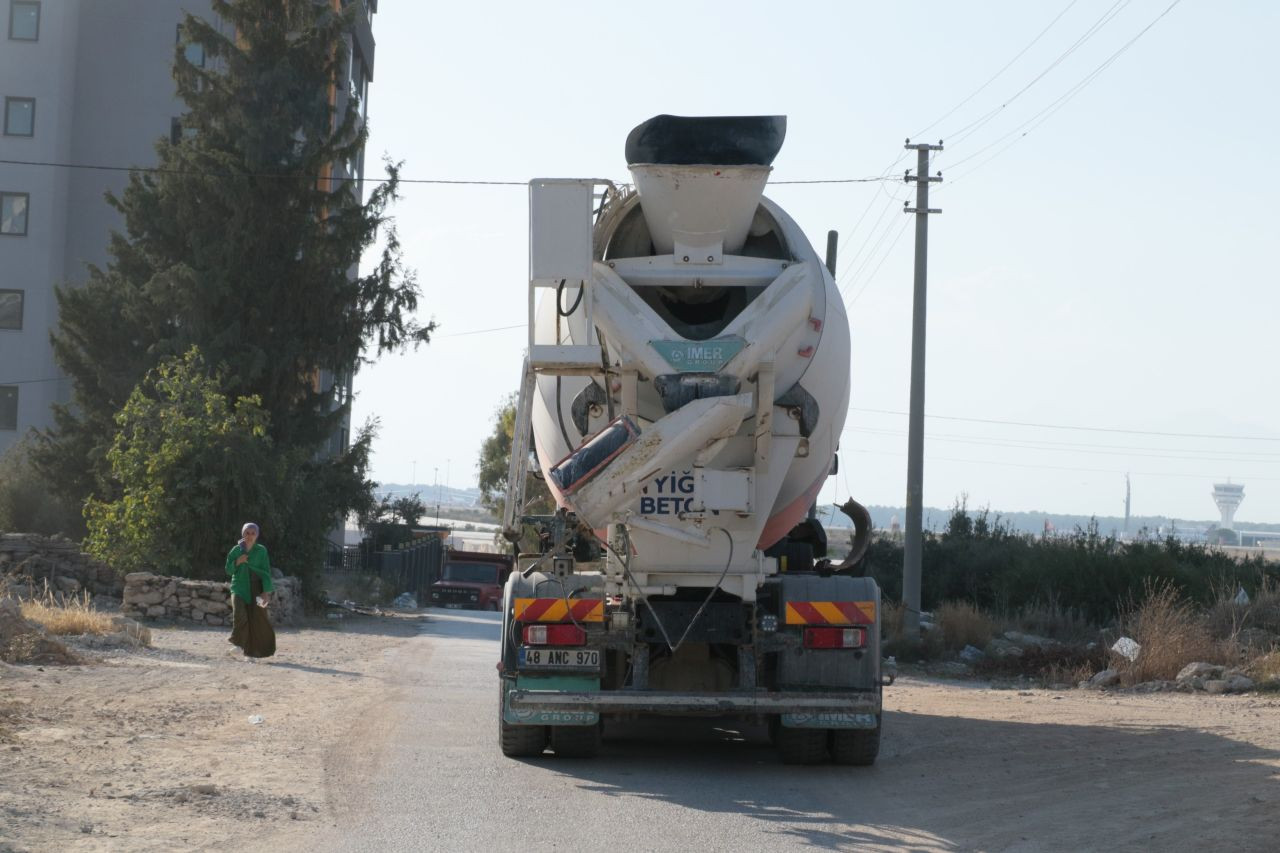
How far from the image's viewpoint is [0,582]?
63.0 ft

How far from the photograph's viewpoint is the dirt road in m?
7.73

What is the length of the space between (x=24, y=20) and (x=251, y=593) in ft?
114

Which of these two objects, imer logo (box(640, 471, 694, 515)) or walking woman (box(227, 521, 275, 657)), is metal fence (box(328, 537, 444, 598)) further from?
imer logo (box(640, 471, 694, 515))

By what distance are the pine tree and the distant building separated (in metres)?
9.16

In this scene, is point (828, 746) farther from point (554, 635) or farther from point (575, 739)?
point (554, 635)

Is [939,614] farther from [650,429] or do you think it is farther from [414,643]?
[650,429]

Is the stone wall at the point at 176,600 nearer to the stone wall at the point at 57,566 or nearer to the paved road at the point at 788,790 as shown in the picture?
the stone wall at the point at 57,566

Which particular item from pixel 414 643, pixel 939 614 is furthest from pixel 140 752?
pixel 939 614

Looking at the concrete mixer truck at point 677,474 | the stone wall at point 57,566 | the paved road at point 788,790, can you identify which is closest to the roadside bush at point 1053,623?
the paved road at point 788,790

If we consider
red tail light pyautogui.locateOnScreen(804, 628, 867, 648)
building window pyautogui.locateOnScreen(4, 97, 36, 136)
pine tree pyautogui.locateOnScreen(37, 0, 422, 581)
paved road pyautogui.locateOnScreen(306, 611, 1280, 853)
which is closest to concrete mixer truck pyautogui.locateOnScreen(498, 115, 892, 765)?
red tail light pyautogui.locateOnScreen(804, 628, 867, 648)

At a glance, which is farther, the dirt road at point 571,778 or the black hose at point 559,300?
the black hose at point 559,300

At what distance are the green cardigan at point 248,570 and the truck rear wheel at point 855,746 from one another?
7672mm

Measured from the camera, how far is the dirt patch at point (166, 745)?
7.49 metres

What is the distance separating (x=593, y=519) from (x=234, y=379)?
68.3 ft
